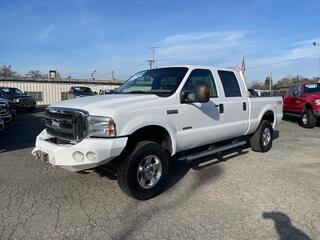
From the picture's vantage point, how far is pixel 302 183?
18.5 ft

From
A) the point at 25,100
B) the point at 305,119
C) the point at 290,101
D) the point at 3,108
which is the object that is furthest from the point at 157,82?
the point at 25,100

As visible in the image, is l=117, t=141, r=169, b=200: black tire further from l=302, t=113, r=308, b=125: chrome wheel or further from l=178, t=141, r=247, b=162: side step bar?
l=302, t=113, r=308, b=125: chrome wheel

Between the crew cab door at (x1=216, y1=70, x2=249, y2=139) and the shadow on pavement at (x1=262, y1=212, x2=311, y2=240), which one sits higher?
the crew cab door at (x1=216, y1=70, x2=249, y2=139)

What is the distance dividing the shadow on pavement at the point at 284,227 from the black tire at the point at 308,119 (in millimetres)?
9563

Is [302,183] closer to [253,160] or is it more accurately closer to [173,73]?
[253,160]

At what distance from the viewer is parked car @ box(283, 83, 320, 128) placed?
12797 mm

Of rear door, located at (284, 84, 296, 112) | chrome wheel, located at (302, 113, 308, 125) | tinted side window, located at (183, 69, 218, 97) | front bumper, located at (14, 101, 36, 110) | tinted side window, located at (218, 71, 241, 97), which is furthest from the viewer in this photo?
front bumper, located at (14, 101, 36, 110)

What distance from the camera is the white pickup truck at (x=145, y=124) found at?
4.46 metres

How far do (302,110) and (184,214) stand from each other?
35.2ft

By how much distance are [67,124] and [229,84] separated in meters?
3.49

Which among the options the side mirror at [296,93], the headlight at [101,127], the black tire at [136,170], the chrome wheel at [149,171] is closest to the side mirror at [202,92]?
the black tire at [136,170]

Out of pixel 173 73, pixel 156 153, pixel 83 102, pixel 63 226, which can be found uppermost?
pixel 173 73

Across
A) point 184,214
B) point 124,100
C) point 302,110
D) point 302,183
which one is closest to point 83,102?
point 124,100

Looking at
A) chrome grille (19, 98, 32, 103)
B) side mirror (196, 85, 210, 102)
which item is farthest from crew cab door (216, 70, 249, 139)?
chrome grille (19, 98, 32, 103)
